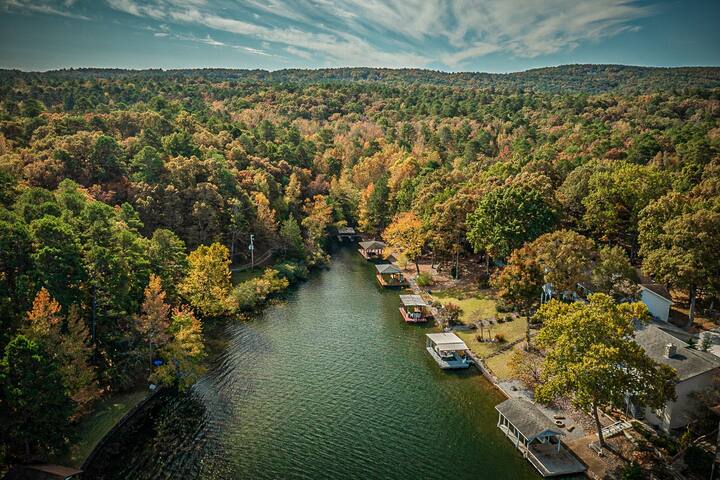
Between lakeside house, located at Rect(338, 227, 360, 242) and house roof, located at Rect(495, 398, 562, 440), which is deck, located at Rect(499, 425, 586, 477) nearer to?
house roof, located at Rect(495, 398, 562, 440)

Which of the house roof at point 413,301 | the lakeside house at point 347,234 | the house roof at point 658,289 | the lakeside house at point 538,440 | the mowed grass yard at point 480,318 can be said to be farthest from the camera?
the lakeside house at point 347,234

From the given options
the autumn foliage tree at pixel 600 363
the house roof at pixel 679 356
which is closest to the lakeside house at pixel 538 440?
the autumn foliage tree at pixel 600 363

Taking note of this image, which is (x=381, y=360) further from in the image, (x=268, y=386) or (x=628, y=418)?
(x=628, y=418)

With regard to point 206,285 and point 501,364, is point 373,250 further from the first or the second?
point 501,364

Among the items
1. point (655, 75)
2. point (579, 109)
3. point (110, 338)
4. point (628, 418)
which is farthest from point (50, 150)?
point (655, 75)

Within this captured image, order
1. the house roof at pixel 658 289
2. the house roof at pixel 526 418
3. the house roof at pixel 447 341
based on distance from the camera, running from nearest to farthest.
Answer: the house roof at pixel 526 418, the house roof at pixel 447 341, the house roof at pixel 658 289

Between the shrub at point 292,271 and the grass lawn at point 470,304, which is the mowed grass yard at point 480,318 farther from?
the shrub at point 292,271

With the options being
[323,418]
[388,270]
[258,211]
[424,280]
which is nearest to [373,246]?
[388,270]
